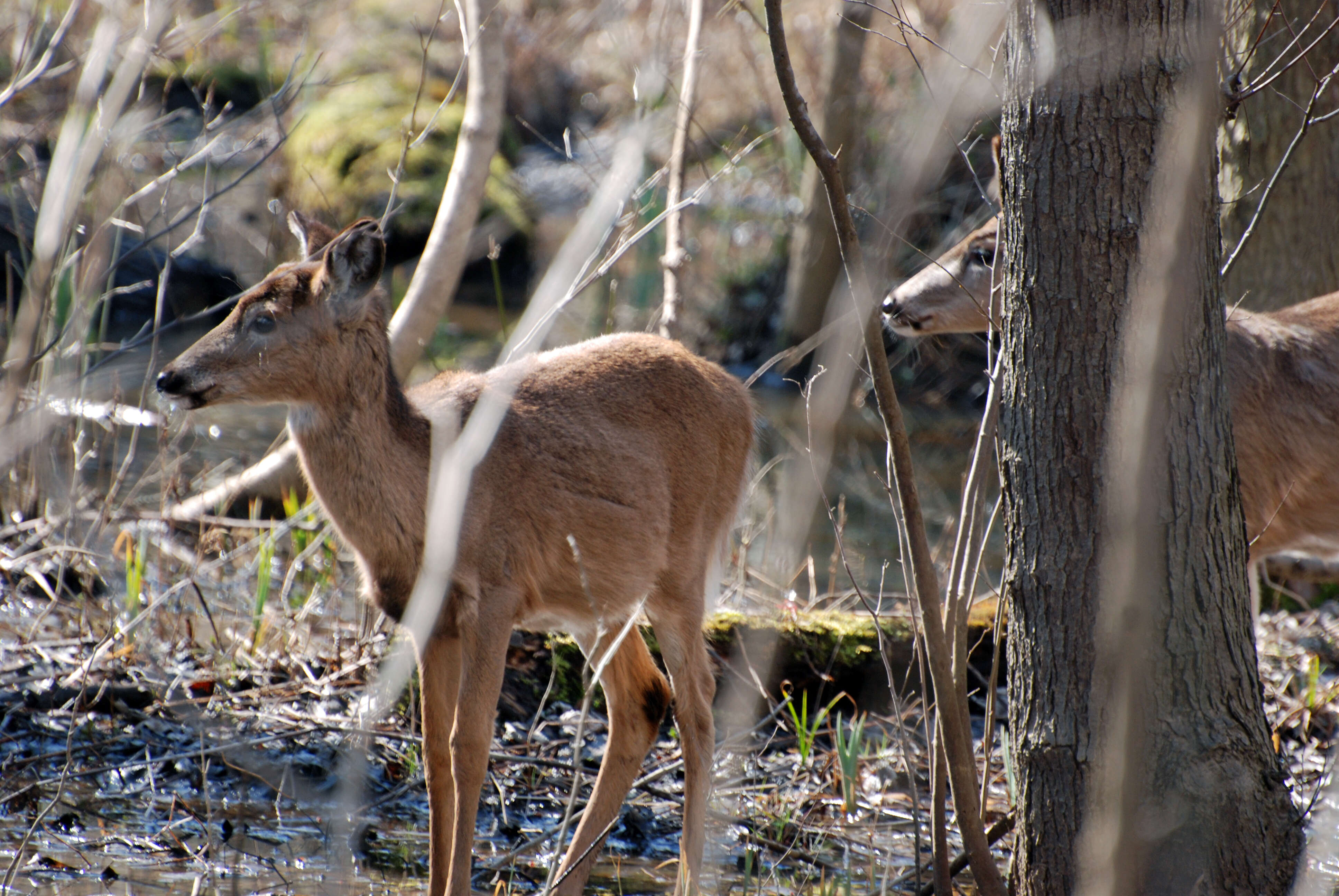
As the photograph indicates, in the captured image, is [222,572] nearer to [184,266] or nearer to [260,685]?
[260,685]

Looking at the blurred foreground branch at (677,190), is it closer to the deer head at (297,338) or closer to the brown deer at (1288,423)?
the brown deer at (1288,423)

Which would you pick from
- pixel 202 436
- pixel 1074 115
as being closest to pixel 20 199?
pixel 202 436

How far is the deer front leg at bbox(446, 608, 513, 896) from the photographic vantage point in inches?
159

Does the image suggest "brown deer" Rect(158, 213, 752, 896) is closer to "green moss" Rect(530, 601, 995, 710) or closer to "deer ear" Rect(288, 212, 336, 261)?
"deer ear" Rect(288, 212, 336, 261)

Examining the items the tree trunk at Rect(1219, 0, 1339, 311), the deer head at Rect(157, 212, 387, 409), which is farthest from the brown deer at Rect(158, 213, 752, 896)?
the tree trunk at Rect(1219, 0, 1339, 311)

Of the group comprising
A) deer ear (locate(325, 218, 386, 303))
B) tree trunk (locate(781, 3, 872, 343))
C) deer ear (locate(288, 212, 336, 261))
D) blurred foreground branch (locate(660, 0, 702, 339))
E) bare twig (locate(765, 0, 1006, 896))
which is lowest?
bare twig (locate(765, 0, 1006, 896))

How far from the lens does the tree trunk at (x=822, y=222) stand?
492 inches

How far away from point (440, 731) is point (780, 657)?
2.01 metres

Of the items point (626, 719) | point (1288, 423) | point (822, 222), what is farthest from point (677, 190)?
point (822, 222)

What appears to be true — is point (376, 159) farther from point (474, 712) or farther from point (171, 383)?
point (474, 712)

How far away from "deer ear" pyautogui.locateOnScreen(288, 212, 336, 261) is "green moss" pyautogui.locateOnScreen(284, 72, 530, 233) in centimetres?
934

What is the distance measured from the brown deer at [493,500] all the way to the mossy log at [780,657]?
0.83m

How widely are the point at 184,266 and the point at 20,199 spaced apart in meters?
1.95

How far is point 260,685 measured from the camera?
5508 millimetres
